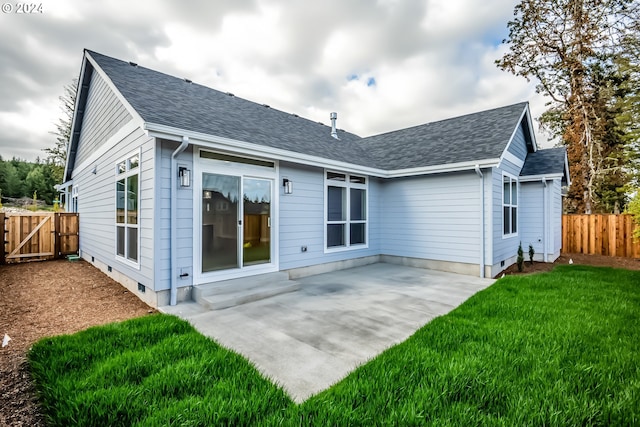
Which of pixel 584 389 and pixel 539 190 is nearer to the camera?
pixel 584 389

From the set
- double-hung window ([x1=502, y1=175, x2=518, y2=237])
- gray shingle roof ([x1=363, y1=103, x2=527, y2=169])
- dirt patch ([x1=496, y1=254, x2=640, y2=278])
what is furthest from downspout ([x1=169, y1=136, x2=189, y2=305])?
double-hung window ([x1=502, y1=175, x2=518, y2=237])

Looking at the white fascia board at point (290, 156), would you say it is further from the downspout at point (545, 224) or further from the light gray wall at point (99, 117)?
the downspout at point (545, 224)

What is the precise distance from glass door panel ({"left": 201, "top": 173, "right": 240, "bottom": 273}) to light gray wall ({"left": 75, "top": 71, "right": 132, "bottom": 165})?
2198mm

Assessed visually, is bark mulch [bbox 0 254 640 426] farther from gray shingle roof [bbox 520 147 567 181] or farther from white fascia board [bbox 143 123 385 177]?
gray shingle roof [bbox 520 147 567 181]

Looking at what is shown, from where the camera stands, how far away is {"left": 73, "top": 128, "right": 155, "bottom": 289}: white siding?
481 cm

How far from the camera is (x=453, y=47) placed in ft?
32.3

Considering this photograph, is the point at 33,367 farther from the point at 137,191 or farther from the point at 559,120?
the point at 559,120

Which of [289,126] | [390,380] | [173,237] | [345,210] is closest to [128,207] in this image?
[173,237]

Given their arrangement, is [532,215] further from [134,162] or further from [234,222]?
[134,162]

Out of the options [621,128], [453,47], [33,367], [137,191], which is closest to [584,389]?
[33,367]

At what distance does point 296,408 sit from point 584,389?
226 cm

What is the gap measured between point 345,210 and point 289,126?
2.99 m

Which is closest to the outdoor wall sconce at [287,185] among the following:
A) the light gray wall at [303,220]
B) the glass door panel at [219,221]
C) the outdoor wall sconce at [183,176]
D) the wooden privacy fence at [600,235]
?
the light gray wall at [303,220]

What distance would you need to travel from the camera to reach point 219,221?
5324mm
